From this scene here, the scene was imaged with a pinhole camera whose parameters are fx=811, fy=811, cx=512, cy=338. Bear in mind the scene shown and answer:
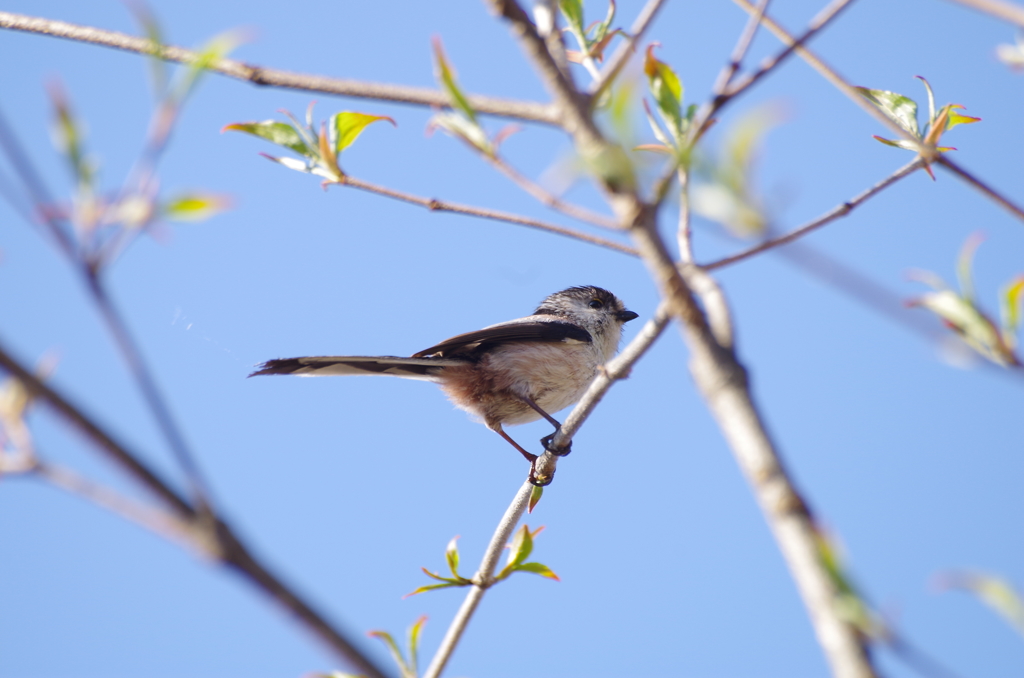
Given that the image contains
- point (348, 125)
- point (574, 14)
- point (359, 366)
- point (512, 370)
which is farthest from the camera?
point (512, 370)

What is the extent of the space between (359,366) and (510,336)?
1402 mm

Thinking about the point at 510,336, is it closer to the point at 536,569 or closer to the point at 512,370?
the point at 512,370

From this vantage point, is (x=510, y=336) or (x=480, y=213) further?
(x=510, y=336)

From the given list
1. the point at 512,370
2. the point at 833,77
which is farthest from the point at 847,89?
the point at 512,370

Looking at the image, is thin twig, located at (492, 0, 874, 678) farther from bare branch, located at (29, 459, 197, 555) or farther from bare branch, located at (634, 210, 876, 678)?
bare branch, located at (29, 459, 197, 555)

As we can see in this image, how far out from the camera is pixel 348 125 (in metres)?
2.09

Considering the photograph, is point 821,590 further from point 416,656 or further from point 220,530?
point 416,656

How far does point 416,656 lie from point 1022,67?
2589 millimetres

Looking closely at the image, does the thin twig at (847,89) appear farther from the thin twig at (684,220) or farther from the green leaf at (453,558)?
the green leaf at (453,558)

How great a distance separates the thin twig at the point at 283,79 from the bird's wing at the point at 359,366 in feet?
3.77

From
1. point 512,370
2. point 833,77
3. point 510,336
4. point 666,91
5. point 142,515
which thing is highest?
point 510,336

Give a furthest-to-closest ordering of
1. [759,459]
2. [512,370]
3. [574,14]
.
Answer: [512,370]
[574,14]
[759,459]

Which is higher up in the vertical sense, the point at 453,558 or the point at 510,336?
the point at 510,336

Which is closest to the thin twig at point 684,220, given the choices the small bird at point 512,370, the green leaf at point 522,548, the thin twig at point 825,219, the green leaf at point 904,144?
the thin twig at point 825,219
